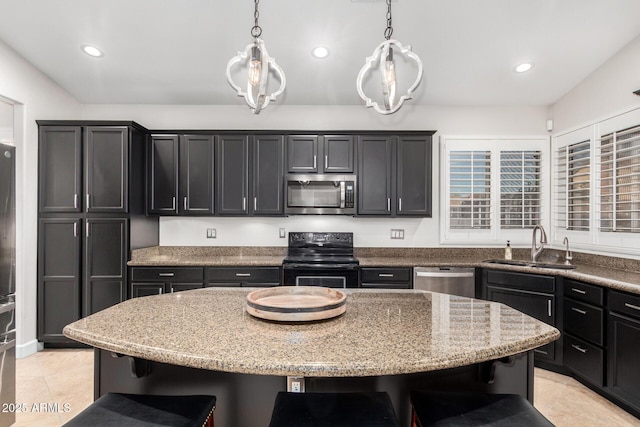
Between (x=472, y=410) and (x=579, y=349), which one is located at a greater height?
(x=472, y=410)

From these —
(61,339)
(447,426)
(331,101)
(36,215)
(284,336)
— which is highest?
(331,101)

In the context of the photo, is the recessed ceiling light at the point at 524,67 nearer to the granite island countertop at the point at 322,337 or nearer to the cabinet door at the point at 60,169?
the granite island countertop at the point at 322,337

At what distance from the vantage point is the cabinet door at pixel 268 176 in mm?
3627

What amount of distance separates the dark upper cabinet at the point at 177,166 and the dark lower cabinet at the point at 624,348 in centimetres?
373

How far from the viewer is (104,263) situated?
10.8 feet

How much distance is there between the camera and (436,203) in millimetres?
3943

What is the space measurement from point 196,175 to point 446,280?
2.93 meters

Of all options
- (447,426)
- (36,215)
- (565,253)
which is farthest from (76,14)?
(565,253)

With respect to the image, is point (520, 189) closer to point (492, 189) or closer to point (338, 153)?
point (492, 189)

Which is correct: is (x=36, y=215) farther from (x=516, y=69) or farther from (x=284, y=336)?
(x=516, y=69)

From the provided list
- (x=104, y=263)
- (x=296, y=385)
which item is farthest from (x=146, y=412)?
(x=104, y=263)

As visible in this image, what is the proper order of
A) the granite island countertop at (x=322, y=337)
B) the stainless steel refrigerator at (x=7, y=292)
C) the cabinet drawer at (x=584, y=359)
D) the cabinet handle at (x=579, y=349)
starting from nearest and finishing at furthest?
the granite island countertop at (x=322, y=337), the stainless steel refrigerator at (x=7, y=292), the cabinet drawer at (x=584, y=359), the cabinet handle at (x=579, y=349)

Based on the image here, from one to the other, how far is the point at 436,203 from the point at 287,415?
10.9 feet

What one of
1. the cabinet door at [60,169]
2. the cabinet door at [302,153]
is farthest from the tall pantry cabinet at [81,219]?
the cabinet door at [302,153]
